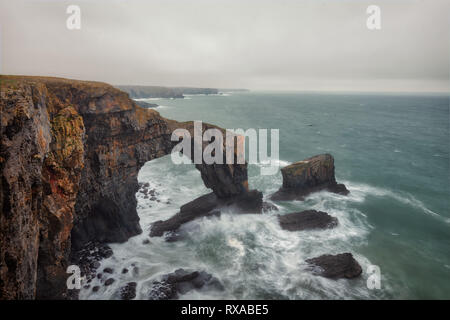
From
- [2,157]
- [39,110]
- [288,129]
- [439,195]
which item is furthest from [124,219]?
[288,129]

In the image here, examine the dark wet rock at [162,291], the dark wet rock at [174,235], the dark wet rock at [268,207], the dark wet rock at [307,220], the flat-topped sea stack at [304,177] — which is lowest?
the dark wet rock at [162,291]

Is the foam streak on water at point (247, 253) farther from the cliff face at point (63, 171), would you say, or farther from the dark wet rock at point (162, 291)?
the cliff face at point (63, 171)

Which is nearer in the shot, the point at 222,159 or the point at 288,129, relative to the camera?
the point at 222,159

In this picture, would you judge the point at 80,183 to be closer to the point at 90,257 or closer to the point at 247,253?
the point at 90,257

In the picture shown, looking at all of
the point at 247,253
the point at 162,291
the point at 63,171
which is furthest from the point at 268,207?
the point at 63,171

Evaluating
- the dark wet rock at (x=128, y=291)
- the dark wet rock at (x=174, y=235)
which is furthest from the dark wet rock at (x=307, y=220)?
the dark wet rock at (x=128, y=291)
